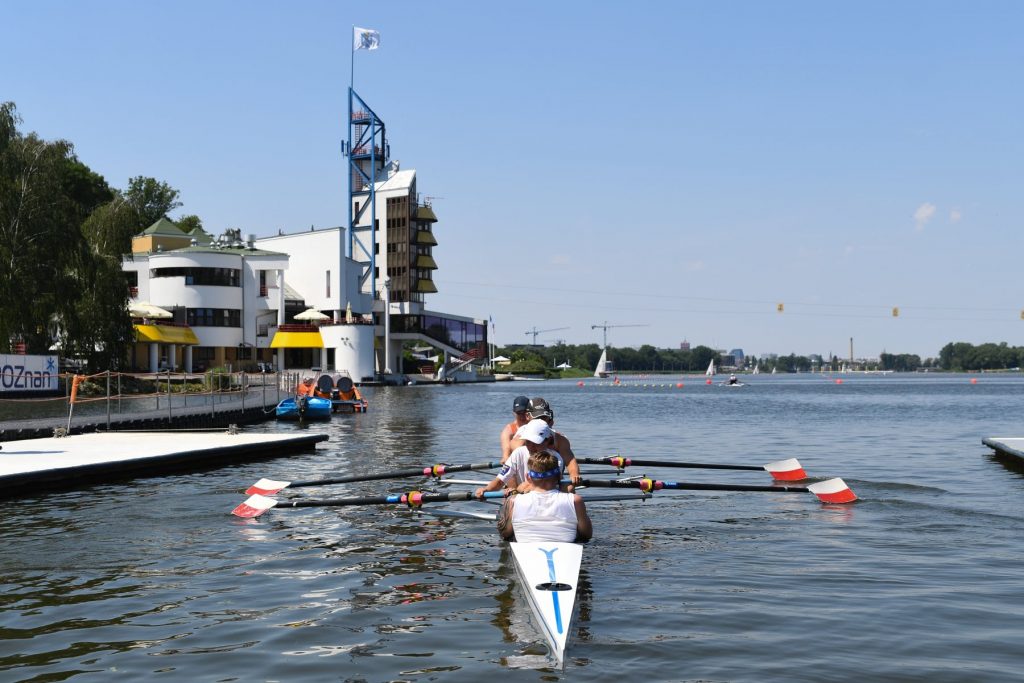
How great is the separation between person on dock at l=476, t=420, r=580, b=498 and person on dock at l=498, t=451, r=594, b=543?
0.43 meters

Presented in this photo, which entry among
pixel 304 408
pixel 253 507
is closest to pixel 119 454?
pixel 253 507

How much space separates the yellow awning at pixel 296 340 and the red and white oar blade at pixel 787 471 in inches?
2869

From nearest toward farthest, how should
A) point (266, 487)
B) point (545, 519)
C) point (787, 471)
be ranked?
1. point (545, 519)
2. point (266, 487)
3. point (787, 471)

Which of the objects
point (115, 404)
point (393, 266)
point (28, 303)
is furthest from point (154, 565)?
point (393, 266)

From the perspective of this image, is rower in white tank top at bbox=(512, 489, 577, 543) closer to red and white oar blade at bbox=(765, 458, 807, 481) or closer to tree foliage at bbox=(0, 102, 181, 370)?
red and white oar blade at bbox=(765, 458, 807, 481)

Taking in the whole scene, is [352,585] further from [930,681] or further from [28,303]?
[28,303]

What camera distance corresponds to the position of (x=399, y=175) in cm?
11575

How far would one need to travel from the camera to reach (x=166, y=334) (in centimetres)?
7962

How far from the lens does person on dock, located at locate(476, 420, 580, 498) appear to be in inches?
421

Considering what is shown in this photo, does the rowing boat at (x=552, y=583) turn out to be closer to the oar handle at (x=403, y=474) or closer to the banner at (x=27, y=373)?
the oar handle at (x=403, y=474)

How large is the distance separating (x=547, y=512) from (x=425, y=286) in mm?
106090

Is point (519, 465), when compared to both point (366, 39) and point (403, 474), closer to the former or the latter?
point (403, 474)

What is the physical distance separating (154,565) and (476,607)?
15.9ft

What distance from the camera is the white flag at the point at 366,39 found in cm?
11781
